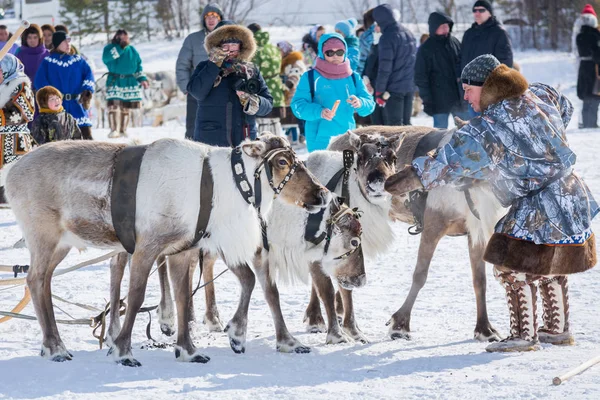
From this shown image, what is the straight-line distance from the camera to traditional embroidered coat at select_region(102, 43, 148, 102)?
15727 mm

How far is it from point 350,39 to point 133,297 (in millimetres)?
7589

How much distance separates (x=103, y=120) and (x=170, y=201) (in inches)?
572

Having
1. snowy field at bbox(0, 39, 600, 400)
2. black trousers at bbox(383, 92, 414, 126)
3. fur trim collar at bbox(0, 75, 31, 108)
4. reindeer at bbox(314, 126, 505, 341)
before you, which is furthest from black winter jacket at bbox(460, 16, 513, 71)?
fur trim collar at bbox(0, 75, 31, 108)

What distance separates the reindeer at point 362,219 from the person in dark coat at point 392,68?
15.8 feet

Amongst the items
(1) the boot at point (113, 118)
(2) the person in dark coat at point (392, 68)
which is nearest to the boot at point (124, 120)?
(1) the boot at point (113, 118)

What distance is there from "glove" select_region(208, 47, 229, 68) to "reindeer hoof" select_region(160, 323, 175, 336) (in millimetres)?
1771

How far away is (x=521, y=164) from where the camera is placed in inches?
190

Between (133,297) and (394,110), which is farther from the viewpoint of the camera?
(394,110)

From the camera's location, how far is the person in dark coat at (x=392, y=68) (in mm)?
10719

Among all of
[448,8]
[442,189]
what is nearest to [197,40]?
[442,189]

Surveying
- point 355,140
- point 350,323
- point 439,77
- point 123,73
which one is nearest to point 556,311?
point 350,323

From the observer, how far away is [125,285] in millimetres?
6918

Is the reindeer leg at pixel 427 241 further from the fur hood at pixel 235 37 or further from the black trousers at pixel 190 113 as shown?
the black trousers at pixel 190 113

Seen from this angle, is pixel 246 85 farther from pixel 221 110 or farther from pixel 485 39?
pixel 485 39
